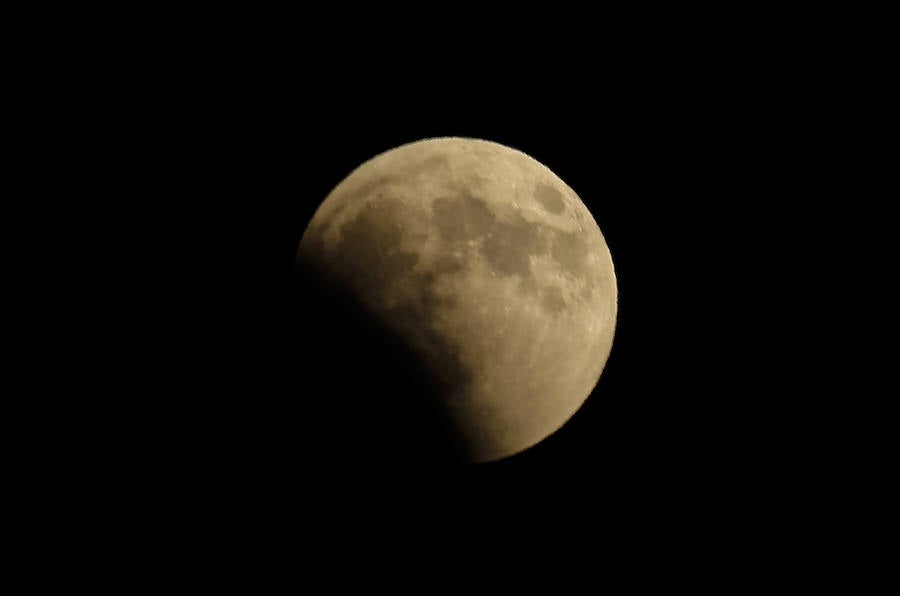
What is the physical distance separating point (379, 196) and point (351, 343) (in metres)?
0.74

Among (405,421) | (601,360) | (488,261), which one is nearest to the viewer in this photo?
(488,261)

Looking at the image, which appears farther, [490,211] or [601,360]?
[601,360]

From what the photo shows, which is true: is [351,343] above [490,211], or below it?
below

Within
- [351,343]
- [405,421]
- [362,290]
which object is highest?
[362,290]

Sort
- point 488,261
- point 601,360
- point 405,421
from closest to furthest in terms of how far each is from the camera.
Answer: point 488,261 → point 405,421 → point 601,360

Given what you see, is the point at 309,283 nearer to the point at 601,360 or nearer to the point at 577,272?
the point at 577,272

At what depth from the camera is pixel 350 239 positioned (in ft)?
8.96

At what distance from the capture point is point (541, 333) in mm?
2680

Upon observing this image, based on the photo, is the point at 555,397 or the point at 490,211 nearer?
the point at 490,211

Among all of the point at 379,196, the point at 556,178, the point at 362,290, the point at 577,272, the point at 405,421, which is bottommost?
the point at 405,421

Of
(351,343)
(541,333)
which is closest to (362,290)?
(351,343)

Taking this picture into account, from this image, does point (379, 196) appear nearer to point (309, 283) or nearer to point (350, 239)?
point (350, 239)

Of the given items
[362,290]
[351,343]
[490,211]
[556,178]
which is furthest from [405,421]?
[556,178]

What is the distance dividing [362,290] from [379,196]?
1.65 ft
